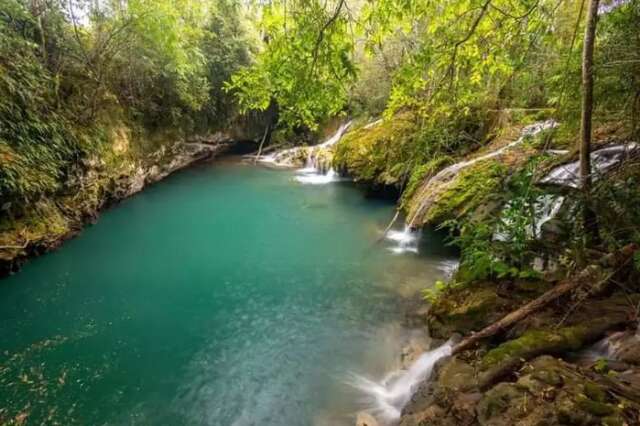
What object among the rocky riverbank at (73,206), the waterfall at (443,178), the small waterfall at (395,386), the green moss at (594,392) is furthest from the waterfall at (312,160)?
the green moss at (594,392)

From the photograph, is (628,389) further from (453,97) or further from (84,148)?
(84,148)

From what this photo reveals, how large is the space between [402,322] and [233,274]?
12.1 feet

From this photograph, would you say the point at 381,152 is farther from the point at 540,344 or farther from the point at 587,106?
the point at 540,344

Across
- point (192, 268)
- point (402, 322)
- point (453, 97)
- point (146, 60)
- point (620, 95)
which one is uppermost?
point (146, 60)

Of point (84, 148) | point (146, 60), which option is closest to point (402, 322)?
point (84, 148)

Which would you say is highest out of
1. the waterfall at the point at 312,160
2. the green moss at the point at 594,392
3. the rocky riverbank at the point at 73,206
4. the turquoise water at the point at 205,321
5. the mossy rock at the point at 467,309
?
the waterfall at the point at 312,160

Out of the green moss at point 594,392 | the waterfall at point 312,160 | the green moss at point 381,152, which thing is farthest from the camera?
the waterfall at point 312,160

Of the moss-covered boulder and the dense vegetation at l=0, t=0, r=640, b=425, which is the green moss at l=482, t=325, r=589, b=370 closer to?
the dense vegetation at l=0, t=0, r=640, b=425

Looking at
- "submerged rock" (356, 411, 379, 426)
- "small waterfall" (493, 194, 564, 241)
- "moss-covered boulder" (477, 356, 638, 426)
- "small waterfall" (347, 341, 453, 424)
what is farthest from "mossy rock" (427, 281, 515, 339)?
"submerged rock" (356, 411, 379, 426)

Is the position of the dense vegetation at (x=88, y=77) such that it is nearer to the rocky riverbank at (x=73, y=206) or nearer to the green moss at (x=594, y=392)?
the rocky riverbank at (x=73, y=206)

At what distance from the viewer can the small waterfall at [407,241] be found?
315 inches

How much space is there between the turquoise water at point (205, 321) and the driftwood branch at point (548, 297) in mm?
1524

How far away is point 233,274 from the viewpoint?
24.2 feet

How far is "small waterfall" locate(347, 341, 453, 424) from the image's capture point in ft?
12.9
